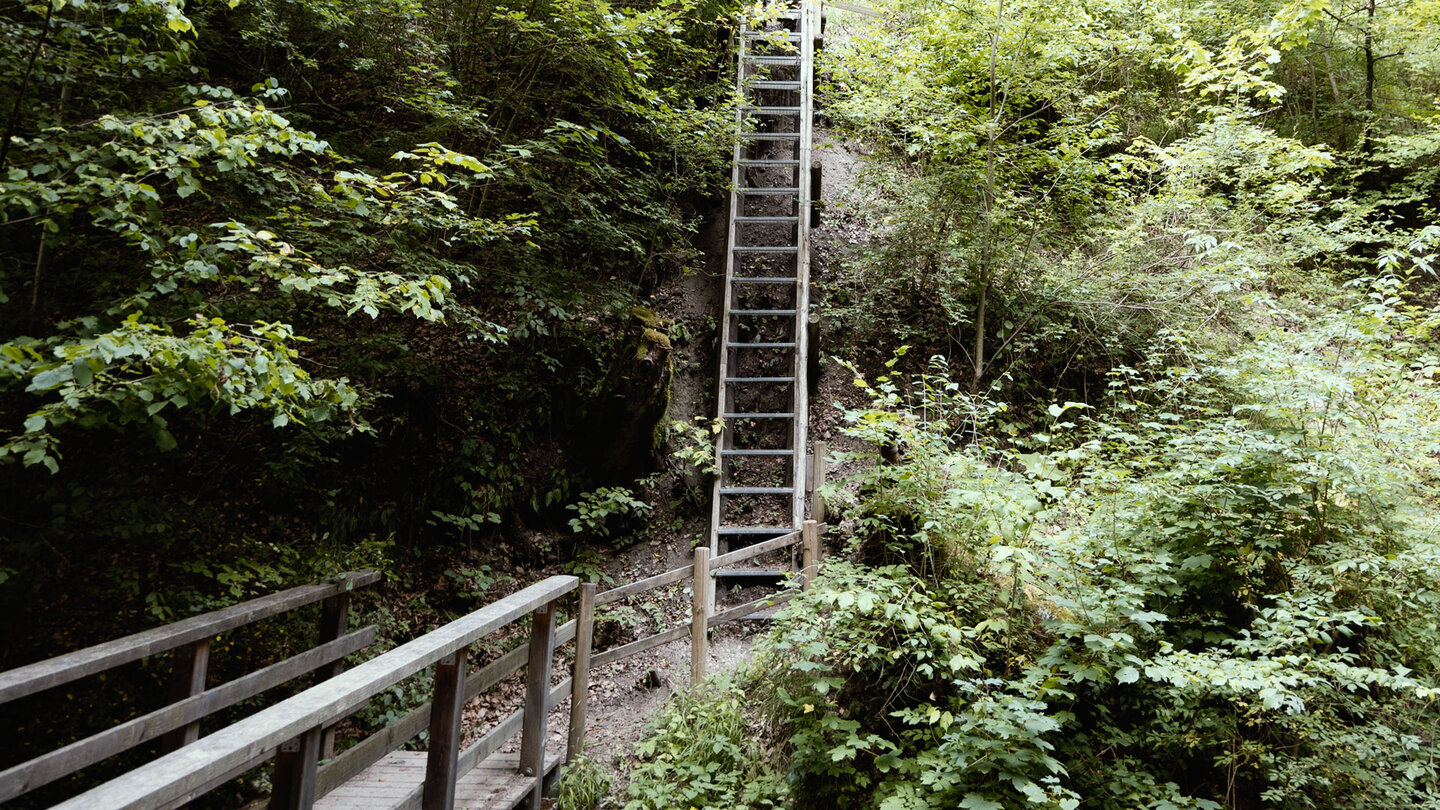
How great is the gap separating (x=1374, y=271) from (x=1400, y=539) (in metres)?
9.26

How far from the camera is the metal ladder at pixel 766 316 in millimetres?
7059

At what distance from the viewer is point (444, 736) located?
270cm

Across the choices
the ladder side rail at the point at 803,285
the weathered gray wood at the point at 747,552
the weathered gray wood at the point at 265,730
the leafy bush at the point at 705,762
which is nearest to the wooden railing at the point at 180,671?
the weathered gray wood at the point at 265,730

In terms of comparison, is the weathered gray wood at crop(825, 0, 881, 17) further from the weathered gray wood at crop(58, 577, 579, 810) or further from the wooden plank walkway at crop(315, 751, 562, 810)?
the weathered gray wood at crop(58, 577, 579, 810)

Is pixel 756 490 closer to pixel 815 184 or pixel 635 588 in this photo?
pixel 635 588

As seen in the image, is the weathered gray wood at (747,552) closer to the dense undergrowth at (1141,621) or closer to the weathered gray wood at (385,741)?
the dense undergrowth at (1141,621)

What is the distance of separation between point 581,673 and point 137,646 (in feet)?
7.40

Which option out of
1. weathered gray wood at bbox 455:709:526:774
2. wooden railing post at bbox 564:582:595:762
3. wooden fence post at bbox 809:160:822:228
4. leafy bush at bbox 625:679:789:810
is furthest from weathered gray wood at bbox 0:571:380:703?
wooden fence post at bbox 809:160:822:228

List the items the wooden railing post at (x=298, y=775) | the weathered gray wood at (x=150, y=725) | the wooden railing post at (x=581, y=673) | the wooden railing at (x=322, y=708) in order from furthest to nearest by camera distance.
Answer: the wooden railing post at (x=581, y=673) → the weathered gray wood at (x=150, y=725) → the wooden railing post at (x=298, y=775) → the wooden railing at (x=322, y=708)

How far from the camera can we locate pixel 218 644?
4.93 metres

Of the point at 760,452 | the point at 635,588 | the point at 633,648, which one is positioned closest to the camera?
the point at 635,588

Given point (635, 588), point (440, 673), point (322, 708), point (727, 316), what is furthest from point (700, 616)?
point (727, 316)

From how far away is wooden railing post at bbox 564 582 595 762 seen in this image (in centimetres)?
425

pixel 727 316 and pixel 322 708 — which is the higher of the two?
pixel 727 316
